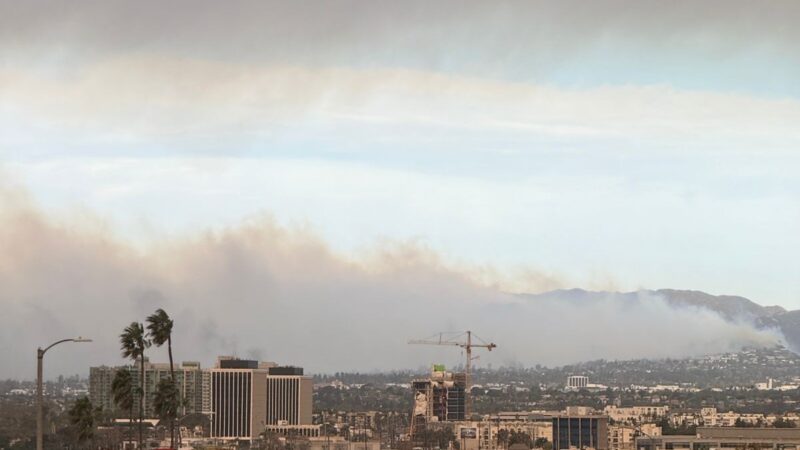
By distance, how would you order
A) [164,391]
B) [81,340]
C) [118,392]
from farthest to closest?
[164,391] < [118,392] < [81,340]

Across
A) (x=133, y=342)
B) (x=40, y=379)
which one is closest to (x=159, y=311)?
(x=133, y=342)

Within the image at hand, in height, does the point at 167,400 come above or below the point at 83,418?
above

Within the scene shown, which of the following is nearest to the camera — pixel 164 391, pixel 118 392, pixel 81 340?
pixel 81 340

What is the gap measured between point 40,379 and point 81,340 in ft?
21.2

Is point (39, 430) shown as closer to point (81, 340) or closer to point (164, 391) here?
point (81, 340)

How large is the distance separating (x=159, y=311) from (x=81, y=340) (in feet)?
263

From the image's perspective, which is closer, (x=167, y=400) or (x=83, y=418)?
(x=83, y=418)

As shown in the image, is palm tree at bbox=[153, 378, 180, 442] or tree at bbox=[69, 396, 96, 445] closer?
tree at bbox=[69, 396, 96, 445]

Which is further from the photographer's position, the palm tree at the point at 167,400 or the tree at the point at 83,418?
the palm tree at the point at 167,400

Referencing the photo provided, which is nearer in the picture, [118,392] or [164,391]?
[118,392]

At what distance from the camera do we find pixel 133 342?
17638 centimetres

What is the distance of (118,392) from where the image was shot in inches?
Answer: 6688

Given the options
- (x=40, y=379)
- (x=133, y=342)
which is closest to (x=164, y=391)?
(x=133, y=342)

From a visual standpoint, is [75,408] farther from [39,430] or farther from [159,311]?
[39,430]
